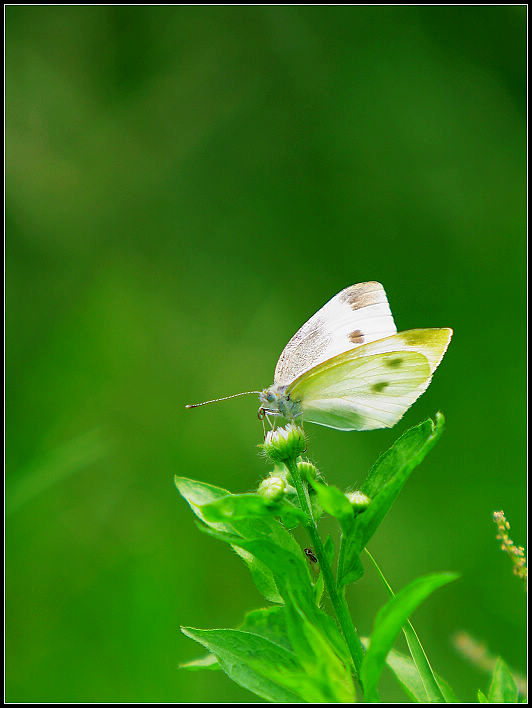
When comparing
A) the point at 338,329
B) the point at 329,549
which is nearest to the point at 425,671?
the point at 329,549

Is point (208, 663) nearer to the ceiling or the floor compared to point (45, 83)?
nearer to the floor

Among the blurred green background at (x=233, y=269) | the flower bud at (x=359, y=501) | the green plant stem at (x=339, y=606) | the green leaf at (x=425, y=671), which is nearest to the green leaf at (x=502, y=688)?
the green leaf at (x=425, y=671)

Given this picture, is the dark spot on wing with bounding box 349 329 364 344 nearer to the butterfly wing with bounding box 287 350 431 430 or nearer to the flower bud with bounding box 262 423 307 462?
the butterfly wing with bounding box 287 350 431 430

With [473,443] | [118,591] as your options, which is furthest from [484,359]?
[118,591]

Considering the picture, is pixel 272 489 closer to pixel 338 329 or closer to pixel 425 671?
pixel 425 671

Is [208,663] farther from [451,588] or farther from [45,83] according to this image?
[45,83]
